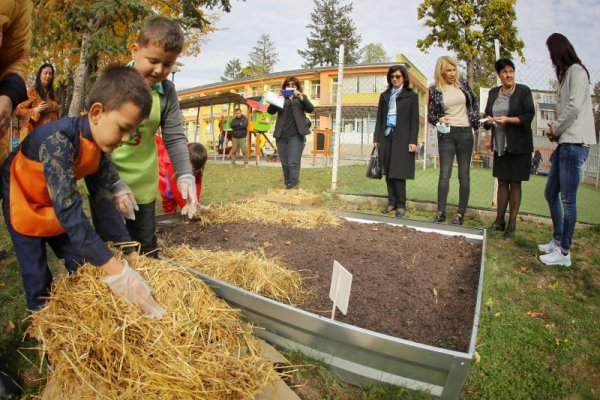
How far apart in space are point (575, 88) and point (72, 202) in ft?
12.6

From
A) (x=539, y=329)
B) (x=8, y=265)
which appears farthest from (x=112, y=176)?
(x=539, y=329)

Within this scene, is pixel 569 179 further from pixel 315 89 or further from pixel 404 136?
pixel 315 89

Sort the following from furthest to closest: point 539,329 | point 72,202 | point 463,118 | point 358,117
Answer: point 358,117
point 463,118
point 539,329
point 72,202

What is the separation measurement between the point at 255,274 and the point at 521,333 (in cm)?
167

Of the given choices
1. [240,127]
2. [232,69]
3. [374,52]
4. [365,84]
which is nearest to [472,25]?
[365,84]

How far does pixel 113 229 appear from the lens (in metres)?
2.11

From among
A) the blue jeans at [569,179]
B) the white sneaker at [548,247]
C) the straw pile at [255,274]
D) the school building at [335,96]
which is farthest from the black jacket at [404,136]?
the school building at [335,96]

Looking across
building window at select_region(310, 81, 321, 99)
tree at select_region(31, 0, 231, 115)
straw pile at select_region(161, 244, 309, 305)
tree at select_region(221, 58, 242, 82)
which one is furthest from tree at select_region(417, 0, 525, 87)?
tree at select_region(221, 58, 242, 82)

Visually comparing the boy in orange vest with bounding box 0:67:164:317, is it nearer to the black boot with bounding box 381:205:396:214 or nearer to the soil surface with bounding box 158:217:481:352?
the soil surface with bounding box 158:217:481:352

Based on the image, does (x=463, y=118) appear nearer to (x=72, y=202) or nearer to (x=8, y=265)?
(x=72, y=202)

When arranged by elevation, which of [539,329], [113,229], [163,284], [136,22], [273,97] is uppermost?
[136,22]

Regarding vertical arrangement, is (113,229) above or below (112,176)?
below

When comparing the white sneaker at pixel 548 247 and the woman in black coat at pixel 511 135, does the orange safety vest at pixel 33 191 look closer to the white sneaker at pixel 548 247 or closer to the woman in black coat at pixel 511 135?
the white sneaker at pixel 548 247

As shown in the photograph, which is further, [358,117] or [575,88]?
[358,117]
